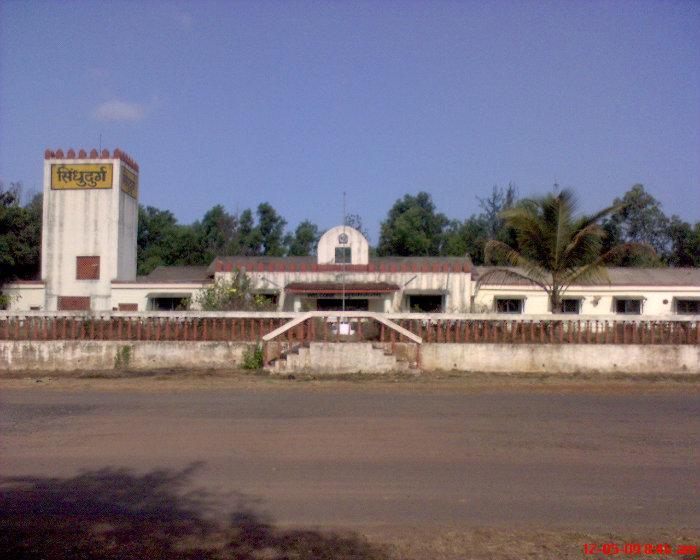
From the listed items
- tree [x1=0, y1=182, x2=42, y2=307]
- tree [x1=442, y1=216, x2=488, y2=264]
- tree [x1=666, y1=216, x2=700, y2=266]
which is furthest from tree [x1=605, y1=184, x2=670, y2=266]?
tree [x1=0, y1=182, x2=42, y2=307]

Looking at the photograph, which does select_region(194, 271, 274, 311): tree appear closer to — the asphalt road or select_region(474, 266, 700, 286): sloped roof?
select_region(474, 266, 700, 286): sloped roof

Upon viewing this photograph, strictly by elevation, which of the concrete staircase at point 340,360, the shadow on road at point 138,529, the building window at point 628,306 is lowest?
the shadow on road at point 138,529

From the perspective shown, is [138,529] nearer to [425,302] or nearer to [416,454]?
[416,454]

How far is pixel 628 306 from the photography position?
29422 mm

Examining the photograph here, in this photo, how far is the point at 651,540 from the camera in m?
5.69

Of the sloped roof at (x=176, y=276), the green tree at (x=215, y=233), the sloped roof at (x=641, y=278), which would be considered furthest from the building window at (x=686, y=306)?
the green tree at (x=215, y=233)

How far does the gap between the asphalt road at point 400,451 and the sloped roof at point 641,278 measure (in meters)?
15.8

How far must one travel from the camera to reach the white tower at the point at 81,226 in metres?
30.7

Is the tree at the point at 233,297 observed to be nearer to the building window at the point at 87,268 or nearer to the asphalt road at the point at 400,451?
the building window at the point at 87,268

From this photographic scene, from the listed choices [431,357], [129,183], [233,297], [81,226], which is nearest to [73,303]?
[81,226]

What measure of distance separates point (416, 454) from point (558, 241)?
12581 mm

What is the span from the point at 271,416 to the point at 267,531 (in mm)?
5605

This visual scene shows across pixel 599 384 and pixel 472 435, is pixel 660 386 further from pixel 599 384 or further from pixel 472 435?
pixel 472 435

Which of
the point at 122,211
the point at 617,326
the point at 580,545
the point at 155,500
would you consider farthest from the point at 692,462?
the point at 122,211
